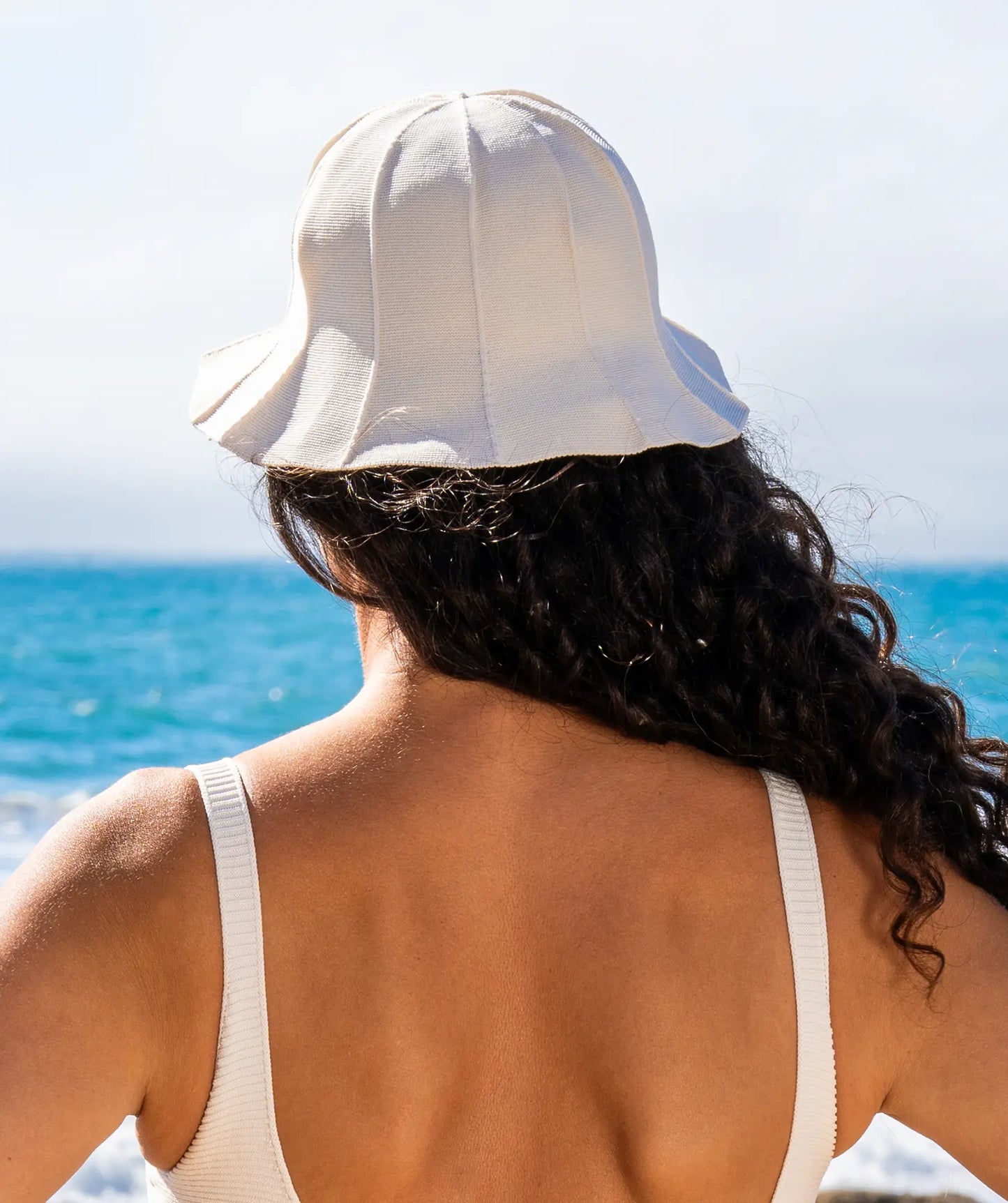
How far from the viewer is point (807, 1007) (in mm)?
1029

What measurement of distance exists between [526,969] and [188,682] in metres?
14.6

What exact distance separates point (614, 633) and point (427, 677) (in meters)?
0.17

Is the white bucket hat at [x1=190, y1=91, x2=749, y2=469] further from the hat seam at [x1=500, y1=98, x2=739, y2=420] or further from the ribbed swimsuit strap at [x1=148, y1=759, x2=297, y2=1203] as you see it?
the ribbed swimsuit strap at [x1=148, y1=759, x2=297, y2=1203]

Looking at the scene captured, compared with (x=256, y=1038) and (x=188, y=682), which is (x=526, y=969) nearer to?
(x=256, y=1038)

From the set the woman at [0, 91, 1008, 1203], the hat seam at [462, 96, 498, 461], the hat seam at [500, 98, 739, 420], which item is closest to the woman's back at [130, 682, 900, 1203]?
the woman at [0, 91, 1008, 1203]

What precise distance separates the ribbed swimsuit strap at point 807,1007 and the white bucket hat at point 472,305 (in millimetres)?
378

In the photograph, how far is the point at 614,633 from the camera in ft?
3.29

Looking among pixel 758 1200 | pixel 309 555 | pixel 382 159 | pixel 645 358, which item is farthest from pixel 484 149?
pixel 758 1200

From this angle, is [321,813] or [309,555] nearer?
[321,813]

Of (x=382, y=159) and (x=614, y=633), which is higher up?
(x=382, y=159)

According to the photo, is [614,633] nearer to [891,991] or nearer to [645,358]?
[645,358]

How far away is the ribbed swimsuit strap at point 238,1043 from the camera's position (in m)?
0.95

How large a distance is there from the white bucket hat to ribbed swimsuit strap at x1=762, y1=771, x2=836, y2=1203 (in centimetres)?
38

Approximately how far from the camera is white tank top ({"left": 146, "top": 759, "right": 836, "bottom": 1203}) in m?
0.95
